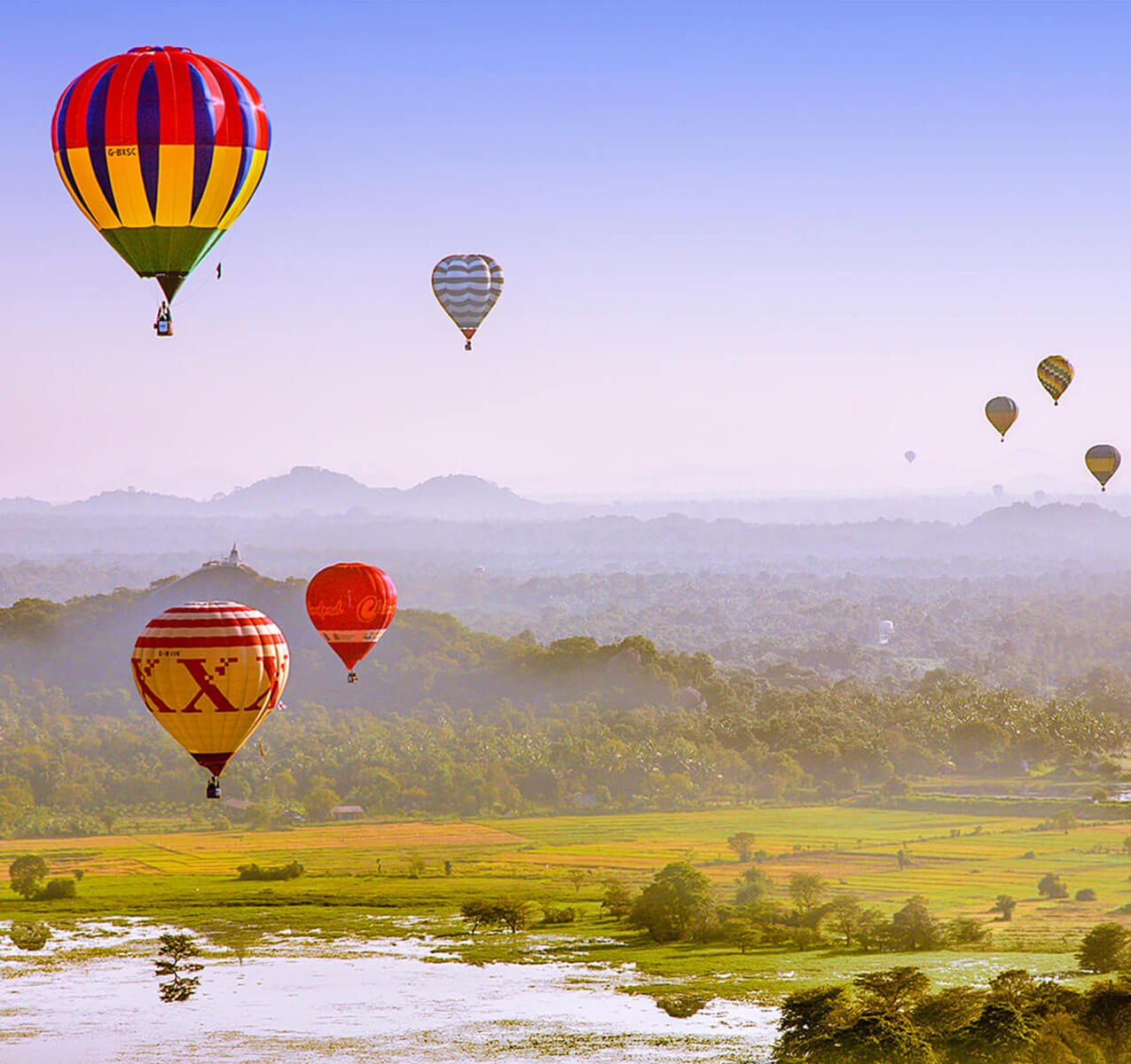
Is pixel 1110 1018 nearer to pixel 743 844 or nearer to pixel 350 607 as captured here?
pixel 350 607

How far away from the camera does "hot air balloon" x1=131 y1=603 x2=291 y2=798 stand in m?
47.0

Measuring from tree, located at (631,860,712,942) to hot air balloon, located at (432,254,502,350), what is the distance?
2888cm

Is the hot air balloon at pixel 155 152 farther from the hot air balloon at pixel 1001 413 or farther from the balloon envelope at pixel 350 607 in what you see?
the hot air balloon at pixel 1001 413

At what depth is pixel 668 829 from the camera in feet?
389

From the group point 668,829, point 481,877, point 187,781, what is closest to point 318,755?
point 187,781

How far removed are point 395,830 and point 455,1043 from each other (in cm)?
5988

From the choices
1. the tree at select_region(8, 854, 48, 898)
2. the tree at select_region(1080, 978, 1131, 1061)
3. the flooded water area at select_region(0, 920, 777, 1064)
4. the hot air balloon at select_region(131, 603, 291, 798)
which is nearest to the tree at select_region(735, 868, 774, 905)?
the flooded water area at select_region(0, 920, 777, 1064)

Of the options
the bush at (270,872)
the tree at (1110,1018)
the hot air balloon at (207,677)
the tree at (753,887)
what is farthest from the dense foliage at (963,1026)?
the bush at (270,872)

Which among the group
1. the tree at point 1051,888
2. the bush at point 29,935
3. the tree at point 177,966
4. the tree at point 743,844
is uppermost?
the bush at point 29,935

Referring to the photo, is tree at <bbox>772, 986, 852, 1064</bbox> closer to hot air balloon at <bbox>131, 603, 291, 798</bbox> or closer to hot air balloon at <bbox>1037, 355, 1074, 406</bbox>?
hot air balloon at <bbox>131, 603, 291, 798</bbox>

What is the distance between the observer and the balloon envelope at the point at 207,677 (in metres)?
47.0

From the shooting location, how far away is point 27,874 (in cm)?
9506

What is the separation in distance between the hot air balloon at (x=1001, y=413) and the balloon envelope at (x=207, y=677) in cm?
6560

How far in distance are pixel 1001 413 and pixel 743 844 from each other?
106ft
